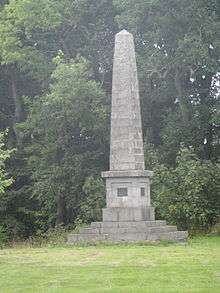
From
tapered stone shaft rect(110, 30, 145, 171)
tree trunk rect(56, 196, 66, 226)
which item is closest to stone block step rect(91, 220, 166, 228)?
tapered stone shaft rect(110, 30, 145, 171)

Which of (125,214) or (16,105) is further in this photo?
(16,105)

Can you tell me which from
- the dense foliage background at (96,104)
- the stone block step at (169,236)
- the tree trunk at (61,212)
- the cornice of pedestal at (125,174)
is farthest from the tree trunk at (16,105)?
the stone block step at (169,236)

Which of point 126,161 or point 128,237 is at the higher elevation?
point 126,161

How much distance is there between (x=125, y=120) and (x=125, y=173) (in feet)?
6.20

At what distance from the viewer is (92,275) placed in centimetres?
1194

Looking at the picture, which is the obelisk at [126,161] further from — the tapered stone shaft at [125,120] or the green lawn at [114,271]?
the green lawn at [114,271]

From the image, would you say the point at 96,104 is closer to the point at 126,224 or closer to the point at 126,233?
the point at 126,224

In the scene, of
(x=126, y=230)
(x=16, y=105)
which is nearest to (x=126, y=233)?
(x=126, y=230)

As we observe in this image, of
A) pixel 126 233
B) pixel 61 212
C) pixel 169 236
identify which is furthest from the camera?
pixel 61 212

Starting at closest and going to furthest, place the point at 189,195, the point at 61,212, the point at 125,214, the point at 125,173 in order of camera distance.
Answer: the point at 125,214 → the point at 125,173 → the point at 189,195 → the point at 61,212

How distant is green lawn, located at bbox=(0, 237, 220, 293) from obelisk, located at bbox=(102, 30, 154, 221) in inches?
152

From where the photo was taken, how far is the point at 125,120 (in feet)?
71.7

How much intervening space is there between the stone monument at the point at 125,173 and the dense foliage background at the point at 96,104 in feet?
14.6

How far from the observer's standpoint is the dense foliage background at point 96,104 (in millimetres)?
28938
